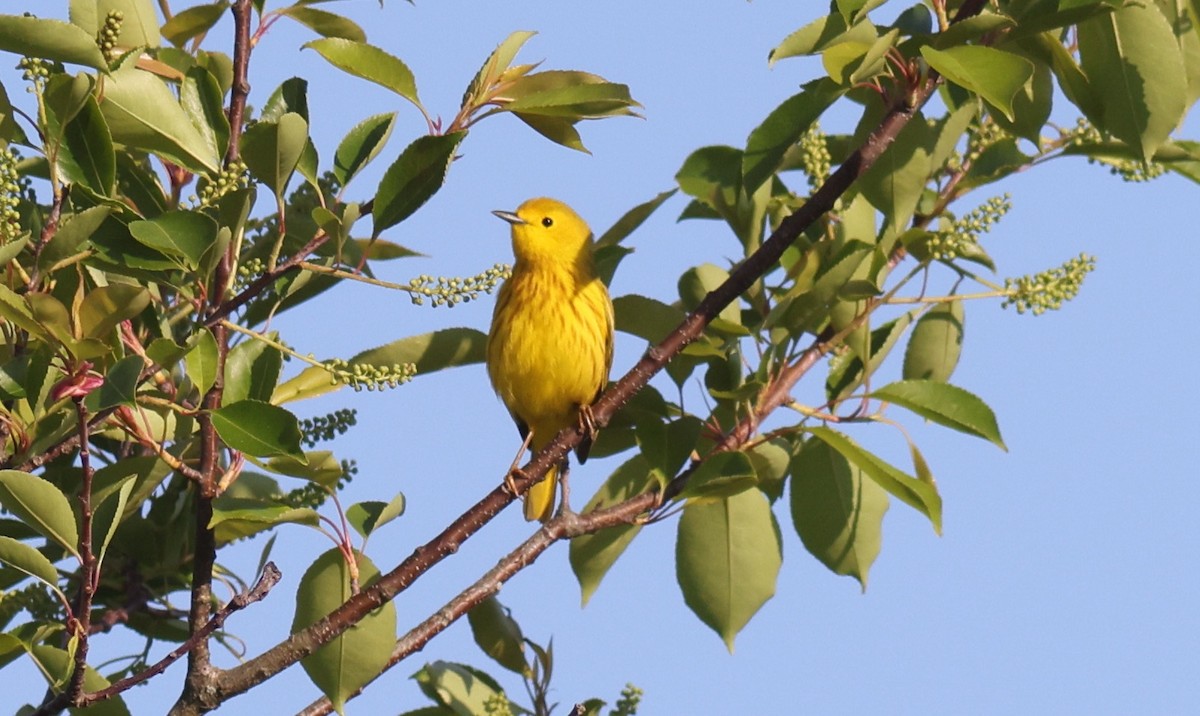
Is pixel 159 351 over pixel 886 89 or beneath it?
beneath

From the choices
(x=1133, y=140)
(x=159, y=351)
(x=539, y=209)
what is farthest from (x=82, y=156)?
(x=539, y=209)

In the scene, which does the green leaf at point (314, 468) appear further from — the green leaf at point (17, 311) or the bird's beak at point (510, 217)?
the bird's beak at point (510, 217)

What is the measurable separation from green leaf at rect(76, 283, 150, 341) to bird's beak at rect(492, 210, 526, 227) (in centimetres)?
342

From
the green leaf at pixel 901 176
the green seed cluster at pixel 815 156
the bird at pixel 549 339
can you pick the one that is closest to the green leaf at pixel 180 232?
the green seed cluster at pixel 815 156

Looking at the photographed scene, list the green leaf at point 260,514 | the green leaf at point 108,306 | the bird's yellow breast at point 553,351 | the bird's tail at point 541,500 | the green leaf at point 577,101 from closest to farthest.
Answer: the green leaf at point 108,306 → the green leaf at point 260,514 → the green leaf at point 577,101 → the bird's yellow breast at point 553,351 → the bird's tail at point 541,500

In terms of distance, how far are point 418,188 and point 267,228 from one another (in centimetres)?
87

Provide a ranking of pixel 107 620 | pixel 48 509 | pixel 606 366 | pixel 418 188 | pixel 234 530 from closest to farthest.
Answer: pixel 48 509 → pixel 418 188 → pixel 234 530 → pixel 107 620 → pixel 606 366

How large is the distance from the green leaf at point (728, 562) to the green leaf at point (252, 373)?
101 cm

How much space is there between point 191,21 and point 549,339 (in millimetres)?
2150

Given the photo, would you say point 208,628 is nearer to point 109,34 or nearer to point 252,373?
point 252,373

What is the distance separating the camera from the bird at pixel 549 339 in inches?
210

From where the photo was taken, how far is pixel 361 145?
2943mm

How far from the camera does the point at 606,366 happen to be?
540cm

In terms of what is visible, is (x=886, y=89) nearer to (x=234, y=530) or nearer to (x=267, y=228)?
(x=267, y=228)
